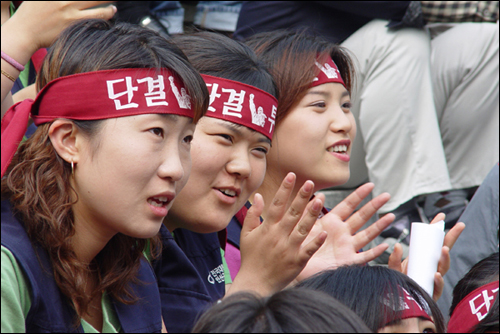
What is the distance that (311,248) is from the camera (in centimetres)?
210

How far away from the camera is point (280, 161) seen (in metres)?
2.98

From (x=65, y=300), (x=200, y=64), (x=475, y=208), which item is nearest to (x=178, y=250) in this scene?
(x=65, y=300)

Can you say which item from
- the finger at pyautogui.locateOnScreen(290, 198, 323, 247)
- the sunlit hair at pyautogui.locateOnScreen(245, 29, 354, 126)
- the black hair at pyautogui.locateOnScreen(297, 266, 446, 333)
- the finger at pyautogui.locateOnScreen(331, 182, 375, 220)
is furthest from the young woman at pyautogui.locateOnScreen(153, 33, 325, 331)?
the finger at pyautogui.locateOnScreen(331, 182, 375, 220)

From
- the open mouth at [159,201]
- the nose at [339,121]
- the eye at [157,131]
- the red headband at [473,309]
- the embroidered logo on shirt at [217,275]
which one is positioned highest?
the eye at [157,131]

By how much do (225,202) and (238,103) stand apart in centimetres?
38

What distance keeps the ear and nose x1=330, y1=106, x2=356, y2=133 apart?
1490 millimetres

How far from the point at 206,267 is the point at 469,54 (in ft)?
8.65

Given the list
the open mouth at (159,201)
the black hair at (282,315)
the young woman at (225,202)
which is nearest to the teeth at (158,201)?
the open mouth at (159,201)

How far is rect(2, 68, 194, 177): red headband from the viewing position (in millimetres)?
1743

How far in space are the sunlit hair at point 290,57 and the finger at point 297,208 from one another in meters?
0.84

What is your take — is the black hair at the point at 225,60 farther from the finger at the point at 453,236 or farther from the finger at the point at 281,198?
the finger at the point at 453,236

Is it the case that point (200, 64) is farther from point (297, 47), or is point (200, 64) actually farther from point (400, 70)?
point (400, 70)

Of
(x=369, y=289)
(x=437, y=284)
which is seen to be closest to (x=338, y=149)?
(x=437, y=284)

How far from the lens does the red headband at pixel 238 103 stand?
92.5 inches
